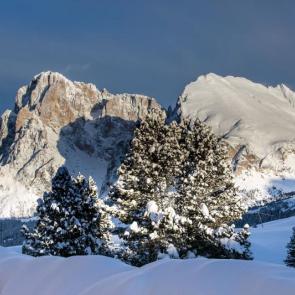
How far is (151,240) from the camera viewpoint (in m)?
21.2

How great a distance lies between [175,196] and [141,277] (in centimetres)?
1914

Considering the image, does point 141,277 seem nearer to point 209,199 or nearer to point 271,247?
point 209,199

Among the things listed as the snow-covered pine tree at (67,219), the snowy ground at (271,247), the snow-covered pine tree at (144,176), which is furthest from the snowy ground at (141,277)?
the snowy ground at (271,247)

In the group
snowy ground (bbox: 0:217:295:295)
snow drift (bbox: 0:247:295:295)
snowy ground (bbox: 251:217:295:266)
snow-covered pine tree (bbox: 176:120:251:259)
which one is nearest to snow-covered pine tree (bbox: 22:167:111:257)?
snow-covered pine tree (bbox: 176:120:251:259)

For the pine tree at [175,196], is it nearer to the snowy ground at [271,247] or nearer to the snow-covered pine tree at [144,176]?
the snow-covered pine tree at [144,176]

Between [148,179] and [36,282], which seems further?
[148,179]

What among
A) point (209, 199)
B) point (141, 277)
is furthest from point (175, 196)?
point (141, 277)

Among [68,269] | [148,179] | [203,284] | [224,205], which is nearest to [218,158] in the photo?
[224,205]

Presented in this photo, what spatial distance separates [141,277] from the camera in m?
5.33

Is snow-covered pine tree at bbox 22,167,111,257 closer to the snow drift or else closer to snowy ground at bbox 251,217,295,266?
the snow drift

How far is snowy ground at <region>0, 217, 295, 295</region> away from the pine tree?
13467 millimetres

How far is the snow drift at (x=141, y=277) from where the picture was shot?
4.34 meters

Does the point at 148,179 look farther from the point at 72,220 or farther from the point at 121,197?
the point at 72,220

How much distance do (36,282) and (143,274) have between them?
1.65 m
